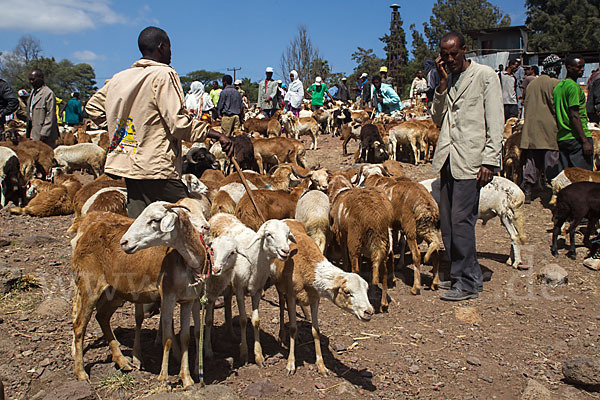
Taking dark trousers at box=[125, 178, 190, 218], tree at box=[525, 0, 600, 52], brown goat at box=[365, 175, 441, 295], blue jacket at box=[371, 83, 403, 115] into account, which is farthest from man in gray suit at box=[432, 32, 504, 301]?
tree at box=[525, 0, 600, 52]

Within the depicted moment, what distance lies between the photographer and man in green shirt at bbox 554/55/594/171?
801 centimetres

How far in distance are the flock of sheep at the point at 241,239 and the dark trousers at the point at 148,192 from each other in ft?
0.50

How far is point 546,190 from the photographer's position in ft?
35.2

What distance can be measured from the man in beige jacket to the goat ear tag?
2.90ft

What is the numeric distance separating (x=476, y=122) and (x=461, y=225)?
3.79 ft

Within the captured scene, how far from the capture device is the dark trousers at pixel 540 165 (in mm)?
8953

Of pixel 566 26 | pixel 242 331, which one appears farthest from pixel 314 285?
pixel 566 26

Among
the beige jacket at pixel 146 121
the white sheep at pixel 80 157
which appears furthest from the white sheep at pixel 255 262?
the white sheep at pixel 80 157

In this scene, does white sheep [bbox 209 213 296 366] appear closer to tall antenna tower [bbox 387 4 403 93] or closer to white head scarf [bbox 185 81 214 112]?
white head scarf [bbox 185 81 214 112]

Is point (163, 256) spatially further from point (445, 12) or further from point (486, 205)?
point (445, 12)

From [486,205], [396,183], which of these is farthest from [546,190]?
[396,183]

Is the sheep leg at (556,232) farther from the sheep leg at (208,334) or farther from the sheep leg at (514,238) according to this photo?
the sheep leg at (208,334)

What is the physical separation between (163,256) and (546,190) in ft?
31.4

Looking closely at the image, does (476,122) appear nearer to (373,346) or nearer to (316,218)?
(316,218)
